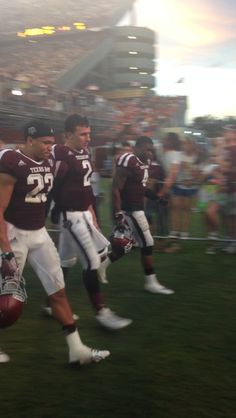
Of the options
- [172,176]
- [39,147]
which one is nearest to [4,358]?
[39,147]

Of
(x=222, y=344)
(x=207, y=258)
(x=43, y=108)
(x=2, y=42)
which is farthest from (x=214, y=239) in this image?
(x=2, y=42)

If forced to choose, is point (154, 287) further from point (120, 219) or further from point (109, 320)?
point (109, 320)

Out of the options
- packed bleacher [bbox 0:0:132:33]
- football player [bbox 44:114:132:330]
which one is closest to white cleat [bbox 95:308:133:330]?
football player [bbox 44:114:132:330]

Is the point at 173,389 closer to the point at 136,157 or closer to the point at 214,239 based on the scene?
the point at 136,157

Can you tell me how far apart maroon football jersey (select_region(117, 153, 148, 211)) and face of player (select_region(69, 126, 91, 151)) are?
1099mm

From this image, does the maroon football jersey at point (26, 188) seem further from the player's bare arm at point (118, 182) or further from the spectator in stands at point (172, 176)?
the spectator in stands at point (172, 176)

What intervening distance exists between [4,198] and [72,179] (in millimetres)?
1023

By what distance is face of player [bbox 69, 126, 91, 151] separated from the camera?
4.49 metres

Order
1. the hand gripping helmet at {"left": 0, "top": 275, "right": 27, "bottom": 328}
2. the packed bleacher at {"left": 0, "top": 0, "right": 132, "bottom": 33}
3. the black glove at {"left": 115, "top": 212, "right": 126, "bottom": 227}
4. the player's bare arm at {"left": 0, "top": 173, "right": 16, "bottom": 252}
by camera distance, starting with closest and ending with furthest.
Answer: the hand gripping helmet at {"left": 0, "top": 275, "right": 27, "bottom": 328}
the player's bare arm at {"left": 0, "top": 173, "right": 16, "bottom": 252}
the black glove at {"left": 115, "top": 212, "right": 126, "bottom": 227}
the packed bleacher at {"left": 0, "top": 0, "right": 132, "bottom": 33}

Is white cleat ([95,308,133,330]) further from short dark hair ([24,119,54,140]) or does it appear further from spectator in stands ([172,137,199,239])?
spectator in stands ([172,137,199,239])

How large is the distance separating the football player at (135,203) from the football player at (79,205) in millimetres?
991

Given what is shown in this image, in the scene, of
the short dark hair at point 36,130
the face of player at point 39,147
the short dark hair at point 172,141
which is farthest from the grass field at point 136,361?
the short dark hair at point 172,141

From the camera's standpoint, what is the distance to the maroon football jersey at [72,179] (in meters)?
4.48

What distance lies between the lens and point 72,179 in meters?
4.54
